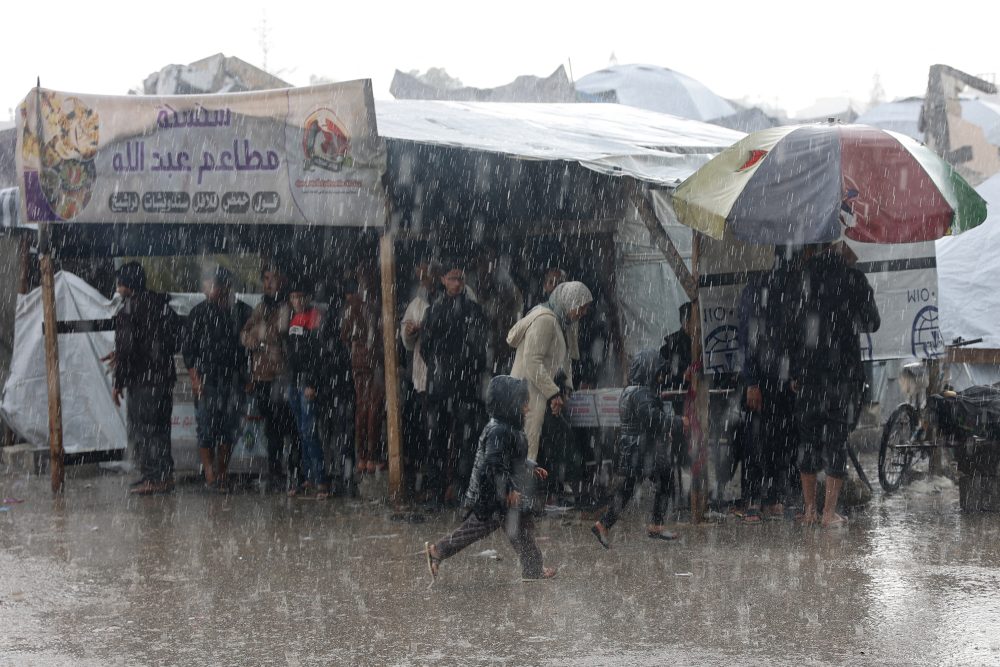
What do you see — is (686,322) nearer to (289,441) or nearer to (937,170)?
(937,170)

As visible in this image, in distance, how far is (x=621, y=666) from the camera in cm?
569

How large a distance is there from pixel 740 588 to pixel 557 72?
662 inches

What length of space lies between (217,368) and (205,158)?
2.06 metres

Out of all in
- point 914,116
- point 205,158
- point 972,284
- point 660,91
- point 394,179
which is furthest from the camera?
point 914,116

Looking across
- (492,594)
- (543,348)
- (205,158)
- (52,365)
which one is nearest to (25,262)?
(52,365)

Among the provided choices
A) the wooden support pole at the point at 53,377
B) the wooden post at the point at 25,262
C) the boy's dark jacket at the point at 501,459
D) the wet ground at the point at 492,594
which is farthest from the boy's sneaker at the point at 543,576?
the wooden post at the point at 25,262

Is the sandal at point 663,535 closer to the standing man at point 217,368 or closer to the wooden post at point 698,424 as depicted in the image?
the wooden post at point 698,424

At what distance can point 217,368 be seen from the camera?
37.6ft

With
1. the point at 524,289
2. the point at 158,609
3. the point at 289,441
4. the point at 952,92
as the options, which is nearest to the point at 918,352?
the point at 524,289

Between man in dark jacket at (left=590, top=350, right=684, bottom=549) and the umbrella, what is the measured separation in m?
1.09

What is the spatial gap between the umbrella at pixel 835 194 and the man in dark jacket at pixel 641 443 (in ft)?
3.57

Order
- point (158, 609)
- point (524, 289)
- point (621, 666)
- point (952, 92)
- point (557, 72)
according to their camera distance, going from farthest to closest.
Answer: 1. point (557, 72)
2. point (952, 92)
3. point (524, 289)
4. point (158, 609)
5. point (621, 666)

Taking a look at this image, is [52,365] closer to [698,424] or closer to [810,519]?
[698,424]

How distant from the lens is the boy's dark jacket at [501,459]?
7.23 meters
